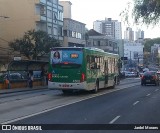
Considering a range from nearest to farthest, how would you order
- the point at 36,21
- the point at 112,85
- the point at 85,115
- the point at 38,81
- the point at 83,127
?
the point at 83,127 → the point at 85,115 → the point at 112,85 → the point at 38,81 → the point at 36,21

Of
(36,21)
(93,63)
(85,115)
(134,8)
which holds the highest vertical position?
(36,21)

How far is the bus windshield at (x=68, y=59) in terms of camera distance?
2858 cm

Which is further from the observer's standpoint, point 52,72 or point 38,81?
point 38,81

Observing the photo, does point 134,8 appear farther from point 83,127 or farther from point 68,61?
point 83,127

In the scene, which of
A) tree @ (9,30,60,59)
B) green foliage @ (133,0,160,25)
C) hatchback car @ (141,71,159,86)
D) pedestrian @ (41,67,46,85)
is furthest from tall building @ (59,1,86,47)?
green foliage @ (133,0,160,25)

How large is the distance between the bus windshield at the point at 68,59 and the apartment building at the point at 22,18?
148ft

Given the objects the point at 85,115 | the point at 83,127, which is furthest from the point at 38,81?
the point at 83,127

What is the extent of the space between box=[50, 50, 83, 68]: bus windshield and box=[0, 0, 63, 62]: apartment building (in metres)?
45.0

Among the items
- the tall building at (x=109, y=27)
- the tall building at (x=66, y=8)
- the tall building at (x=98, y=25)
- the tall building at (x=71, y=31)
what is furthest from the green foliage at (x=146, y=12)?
the tall building at (x=98, y=25)

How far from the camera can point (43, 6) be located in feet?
246

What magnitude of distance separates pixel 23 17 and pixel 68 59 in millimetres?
47450

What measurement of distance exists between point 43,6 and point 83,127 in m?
63.2

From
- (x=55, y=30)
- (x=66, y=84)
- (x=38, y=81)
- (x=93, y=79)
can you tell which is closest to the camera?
(x=66, y=84)

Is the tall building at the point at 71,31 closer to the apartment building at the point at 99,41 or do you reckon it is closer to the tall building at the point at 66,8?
the tall building at the point at 66,8
